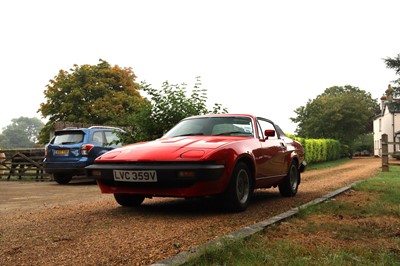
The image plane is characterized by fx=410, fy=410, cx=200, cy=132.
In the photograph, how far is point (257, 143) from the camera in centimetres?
649

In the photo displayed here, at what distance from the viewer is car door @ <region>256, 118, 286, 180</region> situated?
6508 millimetres

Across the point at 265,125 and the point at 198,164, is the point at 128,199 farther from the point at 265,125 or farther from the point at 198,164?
the point at 265,125

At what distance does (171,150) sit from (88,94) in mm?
32921

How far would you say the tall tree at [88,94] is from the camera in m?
35.2

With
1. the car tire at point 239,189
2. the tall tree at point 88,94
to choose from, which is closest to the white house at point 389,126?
the tall tree at point 88,94

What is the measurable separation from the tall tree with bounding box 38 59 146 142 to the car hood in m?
29.2

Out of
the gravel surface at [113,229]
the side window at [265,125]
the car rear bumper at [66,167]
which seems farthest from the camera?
the car rear bumper at [66,167]

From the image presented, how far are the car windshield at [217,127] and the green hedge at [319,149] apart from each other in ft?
57.5

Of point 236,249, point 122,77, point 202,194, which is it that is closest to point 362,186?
point 202,194

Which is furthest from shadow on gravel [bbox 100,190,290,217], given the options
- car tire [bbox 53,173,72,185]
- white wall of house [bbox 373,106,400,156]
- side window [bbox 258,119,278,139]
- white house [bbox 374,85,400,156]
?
white wall of house [bbox 373,106,400,156]

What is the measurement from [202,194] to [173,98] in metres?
7.03

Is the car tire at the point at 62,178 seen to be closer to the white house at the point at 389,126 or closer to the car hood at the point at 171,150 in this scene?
the car hood at the point at 171,150

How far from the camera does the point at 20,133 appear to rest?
477 feet

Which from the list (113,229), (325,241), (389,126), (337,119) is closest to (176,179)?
(113,229)
